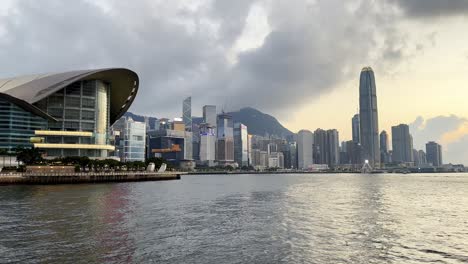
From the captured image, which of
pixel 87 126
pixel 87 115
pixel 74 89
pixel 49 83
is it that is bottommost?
pixel 87 126

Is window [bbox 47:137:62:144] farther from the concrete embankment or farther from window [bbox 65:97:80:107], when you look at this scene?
the concrete embankment

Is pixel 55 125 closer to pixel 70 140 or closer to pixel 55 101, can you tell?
pixel 70 140

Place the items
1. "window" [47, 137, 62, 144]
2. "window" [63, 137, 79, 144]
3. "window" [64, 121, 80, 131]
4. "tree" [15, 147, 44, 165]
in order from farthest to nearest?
"window" [64, 121, 80, 131] < "window" [63, 137, 79, 144] < "window" [47, 137, 62, 144] < "tree" [15, 147, 44, 165]

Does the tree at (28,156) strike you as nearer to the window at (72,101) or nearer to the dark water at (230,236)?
the window at (72,101)

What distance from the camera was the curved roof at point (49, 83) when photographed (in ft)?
423

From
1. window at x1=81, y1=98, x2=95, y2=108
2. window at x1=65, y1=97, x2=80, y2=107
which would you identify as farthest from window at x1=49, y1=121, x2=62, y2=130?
window at x1=81, y1=98, x2=95, y2=108

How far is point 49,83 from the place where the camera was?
13450cm

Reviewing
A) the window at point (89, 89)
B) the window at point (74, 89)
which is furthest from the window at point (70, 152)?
the window at point (89, 89)

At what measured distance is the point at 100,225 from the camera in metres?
32.8

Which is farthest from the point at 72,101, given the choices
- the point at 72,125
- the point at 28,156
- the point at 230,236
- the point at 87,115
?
the point at 230,236

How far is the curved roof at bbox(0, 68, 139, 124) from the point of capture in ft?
423

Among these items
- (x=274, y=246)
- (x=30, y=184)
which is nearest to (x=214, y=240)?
(x=274, y=246)

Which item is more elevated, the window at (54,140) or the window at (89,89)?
the window at (89,89)

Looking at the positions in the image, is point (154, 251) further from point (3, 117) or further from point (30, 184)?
point (3, 117)
